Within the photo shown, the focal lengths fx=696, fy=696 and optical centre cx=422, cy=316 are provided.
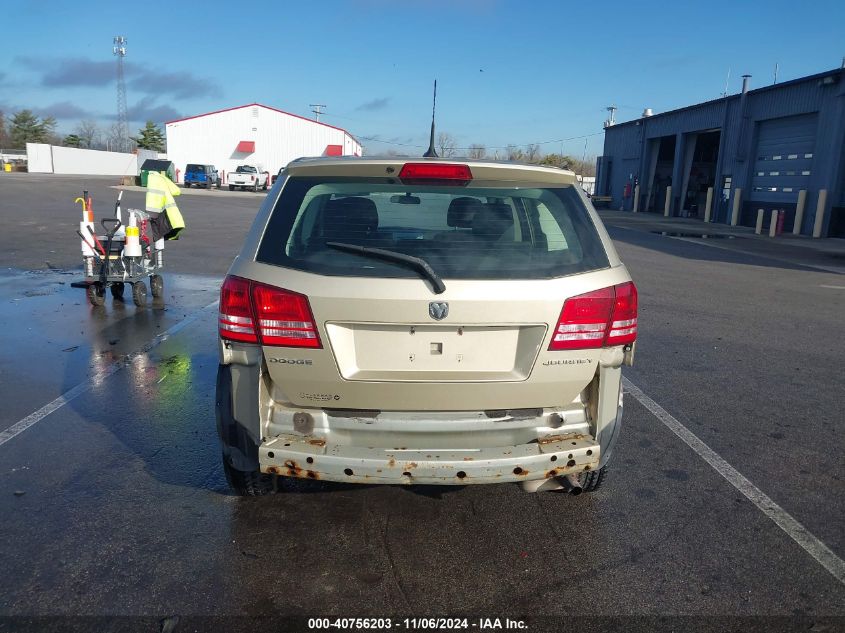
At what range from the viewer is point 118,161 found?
8100 cm

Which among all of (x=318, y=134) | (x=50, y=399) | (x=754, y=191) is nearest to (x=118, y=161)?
(x=318, y=134)

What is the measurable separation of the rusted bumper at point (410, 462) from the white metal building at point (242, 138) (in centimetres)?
5983

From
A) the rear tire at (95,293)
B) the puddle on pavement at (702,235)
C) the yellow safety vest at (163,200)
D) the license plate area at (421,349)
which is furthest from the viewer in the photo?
the puddle on pavement at (702,235)

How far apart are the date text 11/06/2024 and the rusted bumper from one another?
1.78ft

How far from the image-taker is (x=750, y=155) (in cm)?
2953

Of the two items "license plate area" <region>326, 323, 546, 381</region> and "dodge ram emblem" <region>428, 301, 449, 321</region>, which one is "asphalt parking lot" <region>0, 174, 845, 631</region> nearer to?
"license plate area" <region>326, 323, 546, 381</region>

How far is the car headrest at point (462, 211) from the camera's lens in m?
3.26

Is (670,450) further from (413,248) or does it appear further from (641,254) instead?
(641,254)

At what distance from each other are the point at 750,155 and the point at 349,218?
3057 centimetres

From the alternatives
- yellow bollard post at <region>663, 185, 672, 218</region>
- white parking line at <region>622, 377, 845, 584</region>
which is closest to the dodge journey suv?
white parking line at <region>622, 377, 845, 584</region>

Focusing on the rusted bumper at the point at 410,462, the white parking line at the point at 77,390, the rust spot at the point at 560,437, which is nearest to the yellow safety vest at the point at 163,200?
the white parking line at the point at 77,390

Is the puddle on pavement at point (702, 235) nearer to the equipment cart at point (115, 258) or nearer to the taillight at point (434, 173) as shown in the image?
the equipment cart at point (115, 258)

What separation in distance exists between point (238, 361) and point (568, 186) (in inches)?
69.3

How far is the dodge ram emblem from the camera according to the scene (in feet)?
9.61
